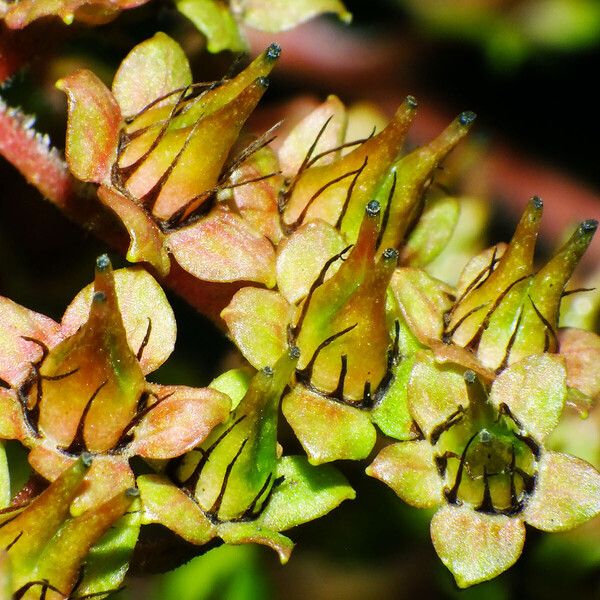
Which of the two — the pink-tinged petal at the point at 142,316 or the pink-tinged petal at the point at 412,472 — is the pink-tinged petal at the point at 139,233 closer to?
the pink-tinged petal at the point at 142,316

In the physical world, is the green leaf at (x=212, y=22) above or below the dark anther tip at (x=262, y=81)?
below

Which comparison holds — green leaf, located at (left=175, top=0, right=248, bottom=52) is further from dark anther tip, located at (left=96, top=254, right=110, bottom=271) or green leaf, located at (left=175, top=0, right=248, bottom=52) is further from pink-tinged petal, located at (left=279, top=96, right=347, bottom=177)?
dark anther tip, located at (left=96, top=254, right=110, bottom=271)

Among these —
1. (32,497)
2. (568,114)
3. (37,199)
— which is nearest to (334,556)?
(32,497)

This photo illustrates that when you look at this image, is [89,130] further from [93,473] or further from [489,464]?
[489,464]

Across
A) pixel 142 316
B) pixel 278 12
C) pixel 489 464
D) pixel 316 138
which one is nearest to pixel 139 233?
pixel 142 316

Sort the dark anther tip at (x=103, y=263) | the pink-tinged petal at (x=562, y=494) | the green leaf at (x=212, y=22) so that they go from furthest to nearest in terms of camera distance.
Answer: the green leaf at (x=212, y=22) < the pink-tinged petal at (x=562, y=494) < the dark anther tip at (x=103, y=263)

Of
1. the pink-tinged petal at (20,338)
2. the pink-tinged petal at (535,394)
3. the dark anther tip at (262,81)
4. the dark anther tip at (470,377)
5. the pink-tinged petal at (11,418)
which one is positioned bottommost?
the pink-tinged petal at (535,394)

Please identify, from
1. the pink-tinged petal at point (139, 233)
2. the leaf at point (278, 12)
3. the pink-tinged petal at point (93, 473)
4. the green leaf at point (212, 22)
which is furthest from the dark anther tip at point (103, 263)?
the leaf at point (278, 12)

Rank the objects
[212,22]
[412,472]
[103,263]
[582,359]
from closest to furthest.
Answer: [103,263], [412,472], [582,359], [212,22]
